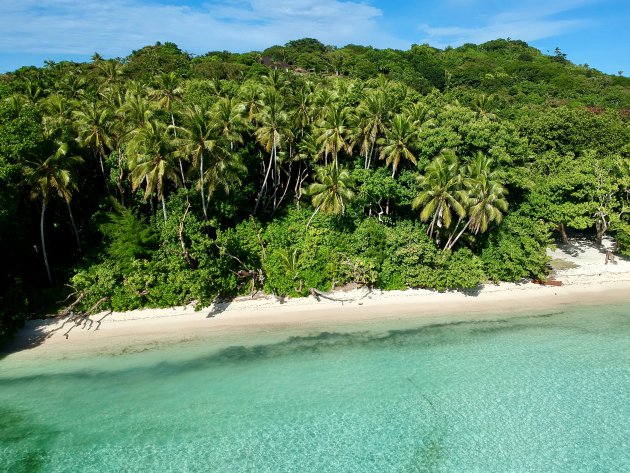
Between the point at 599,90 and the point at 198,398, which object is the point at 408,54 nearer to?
the point at 599,90

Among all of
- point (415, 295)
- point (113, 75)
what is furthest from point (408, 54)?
point (415, 295)

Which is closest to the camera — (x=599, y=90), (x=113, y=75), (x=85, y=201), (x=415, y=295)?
(x=415, y=295)

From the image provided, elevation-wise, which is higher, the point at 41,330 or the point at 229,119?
the point at 229,119

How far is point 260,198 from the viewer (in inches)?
1361

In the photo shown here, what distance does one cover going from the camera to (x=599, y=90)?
83812 mm

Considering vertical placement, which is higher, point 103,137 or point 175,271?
point 103,137

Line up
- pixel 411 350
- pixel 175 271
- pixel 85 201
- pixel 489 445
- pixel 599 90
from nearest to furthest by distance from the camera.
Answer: pixel 489 445 < pixel 411 350 < pixel 175 271 < pixel 85 201 < pixel 599 90

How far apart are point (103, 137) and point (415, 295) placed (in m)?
25.3

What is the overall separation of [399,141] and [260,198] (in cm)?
1244

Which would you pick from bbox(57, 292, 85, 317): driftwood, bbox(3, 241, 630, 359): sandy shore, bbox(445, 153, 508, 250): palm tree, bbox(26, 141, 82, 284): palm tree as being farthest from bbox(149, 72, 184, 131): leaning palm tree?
bbox(445, 153, 508, 250): palm tree

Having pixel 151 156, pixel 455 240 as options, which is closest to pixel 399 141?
pixel 455 240

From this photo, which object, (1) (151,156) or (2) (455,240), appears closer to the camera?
(1) (151,156)

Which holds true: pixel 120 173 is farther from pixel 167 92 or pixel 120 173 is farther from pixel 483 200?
pixel 483 200

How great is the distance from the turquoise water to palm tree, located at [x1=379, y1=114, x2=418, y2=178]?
13.2 m
